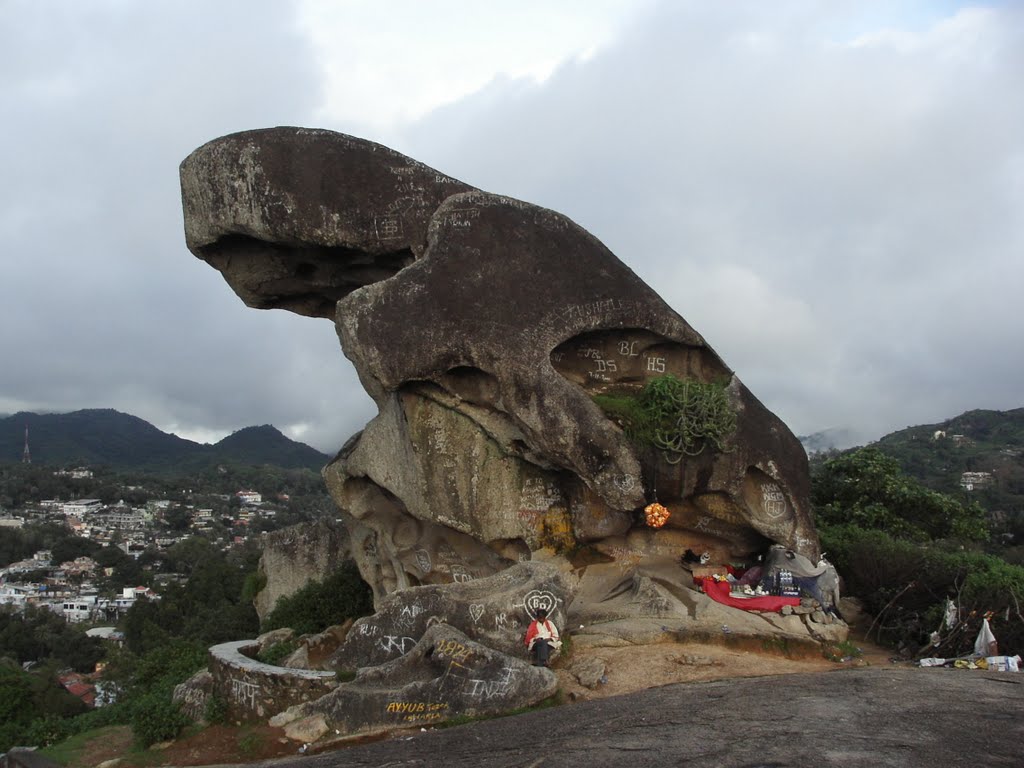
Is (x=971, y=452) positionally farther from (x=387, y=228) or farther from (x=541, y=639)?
(x=541, y=639)

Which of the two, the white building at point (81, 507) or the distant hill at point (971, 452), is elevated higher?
the white building at point (81, 507)

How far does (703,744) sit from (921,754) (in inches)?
63.0

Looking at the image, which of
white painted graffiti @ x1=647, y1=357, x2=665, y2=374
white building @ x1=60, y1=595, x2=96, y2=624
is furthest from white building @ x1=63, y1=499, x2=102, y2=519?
white painted graffiti @ x1=647, y1=357, x2=665, y2=374

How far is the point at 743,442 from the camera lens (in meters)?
13.0

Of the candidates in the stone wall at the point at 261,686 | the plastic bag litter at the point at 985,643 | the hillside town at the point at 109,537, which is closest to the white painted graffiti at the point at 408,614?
the stone wall at the point at 261,686

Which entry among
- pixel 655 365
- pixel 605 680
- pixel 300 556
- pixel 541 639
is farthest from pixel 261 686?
pixel 300 556

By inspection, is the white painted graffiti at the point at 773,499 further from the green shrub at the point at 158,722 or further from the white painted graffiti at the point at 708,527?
the green shrub at the point at 158,722

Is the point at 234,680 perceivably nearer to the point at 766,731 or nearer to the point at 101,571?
the point at 766,731

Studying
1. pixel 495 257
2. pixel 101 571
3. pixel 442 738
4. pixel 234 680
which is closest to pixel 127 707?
pixel 234 680

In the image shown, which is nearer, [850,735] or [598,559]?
[850,735]

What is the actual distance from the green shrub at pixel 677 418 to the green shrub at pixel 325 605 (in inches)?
298

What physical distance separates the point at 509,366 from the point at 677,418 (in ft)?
8.99

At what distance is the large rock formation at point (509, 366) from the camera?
1238 cm

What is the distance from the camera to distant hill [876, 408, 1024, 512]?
1571 inches
